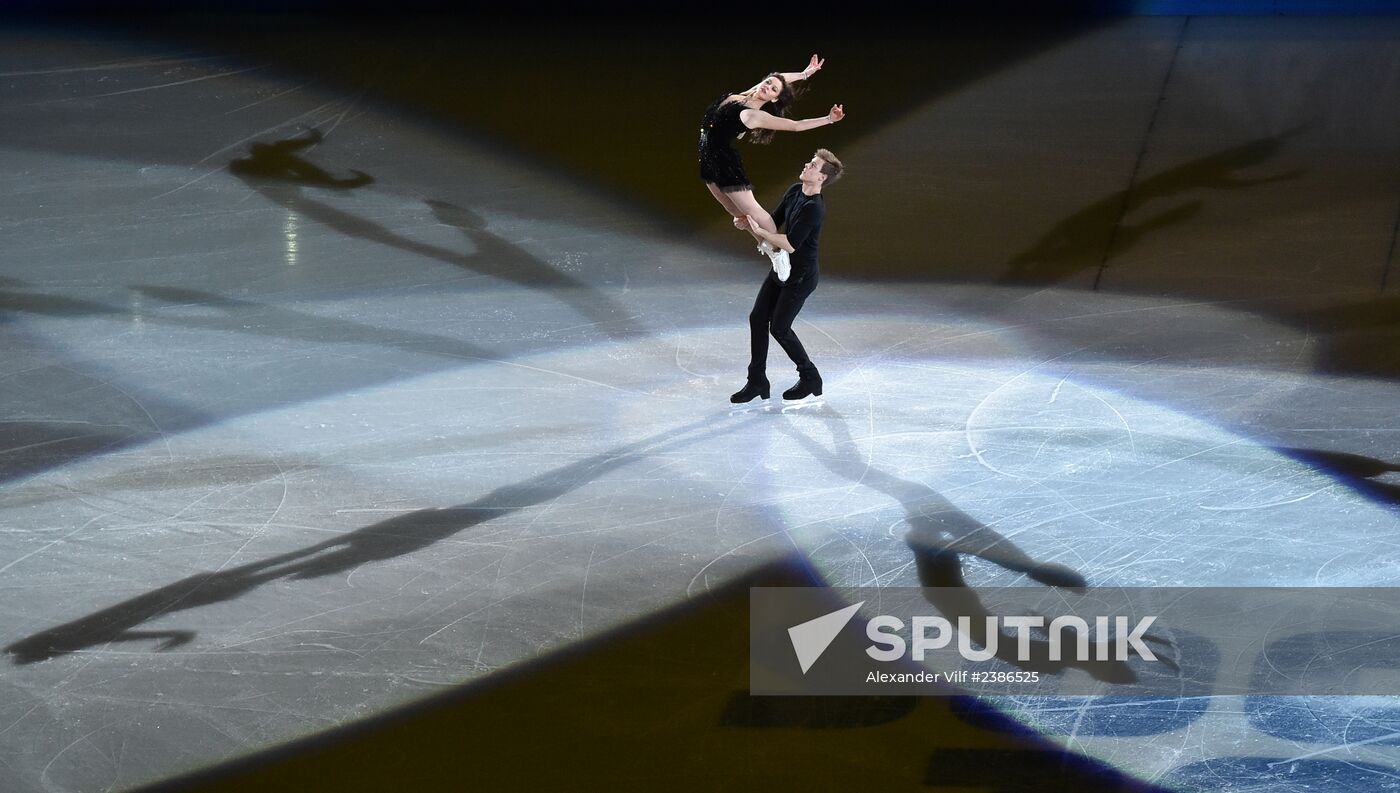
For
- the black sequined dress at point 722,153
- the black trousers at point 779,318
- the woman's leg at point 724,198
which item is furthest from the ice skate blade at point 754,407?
the black sequined dress at point 722,153

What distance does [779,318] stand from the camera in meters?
6.85

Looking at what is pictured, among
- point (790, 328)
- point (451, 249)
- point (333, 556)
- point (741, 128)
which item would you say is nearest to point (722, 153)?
point (741, 128)

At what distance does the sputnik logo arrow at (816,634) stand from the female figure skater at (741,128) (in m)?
2.43

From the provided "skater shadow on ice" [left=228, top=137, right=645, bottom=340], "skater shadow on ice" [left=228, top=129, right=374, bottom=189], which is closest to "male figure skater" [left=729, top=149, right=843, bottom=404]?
"skater shadow on ice" [left=228, top=137, right=645, bottom=340]

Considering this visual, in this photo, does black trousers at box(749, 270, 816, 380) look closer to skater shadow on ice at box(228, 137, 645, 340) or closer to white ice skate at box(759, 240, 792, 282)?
white ice skate at box(759, 240, 792, 282)

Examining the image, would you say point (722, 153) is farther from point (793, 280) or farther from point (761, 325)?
point (761, 325)

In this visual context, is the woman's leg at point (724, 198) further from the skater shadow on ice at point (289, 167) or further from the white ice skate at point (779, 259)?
the skater shadow on ice at point (289, 167)

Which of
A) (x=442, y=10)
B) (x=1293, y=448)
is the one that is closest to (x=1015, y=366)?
(x=1293, y=448)

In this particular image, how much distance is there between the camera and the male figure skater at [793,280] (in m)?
6.67

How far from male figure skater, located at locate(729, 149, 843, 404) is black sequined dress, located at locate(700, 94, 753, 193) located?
0.23 meters

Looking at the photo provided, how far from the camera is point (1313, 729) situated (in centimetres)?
453

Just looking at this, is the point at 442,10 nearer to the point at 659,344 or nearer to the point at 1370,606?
the point at 659,344

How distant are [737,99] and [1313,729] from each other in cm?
405

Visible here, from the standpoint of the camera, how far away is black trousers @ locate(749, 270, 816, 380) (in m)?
6.84
